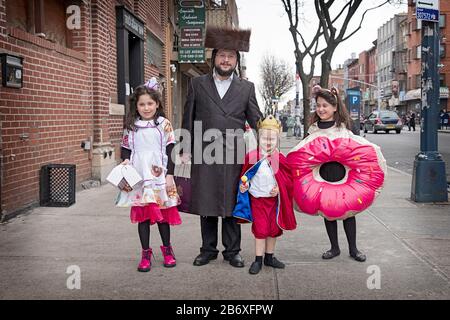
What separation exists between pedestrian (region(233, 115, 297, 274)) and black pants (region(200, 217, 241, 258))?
0.27 meters

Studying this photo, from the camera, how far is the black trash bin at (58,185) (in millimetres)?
7113

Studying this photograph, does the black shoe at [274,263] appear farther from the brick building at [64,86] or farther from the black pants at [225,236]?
the brick building at [64,86]

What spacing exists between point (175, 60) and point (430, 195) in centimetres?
1293

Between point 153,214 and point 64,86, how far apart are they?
4349 mm

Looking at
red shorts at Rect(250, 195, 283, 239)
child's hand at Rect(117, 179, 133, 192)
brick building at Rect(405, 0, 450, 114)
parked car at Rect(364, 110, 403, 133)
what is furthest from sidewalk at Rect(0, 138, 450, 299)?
brick building at Rect(405, 0, 450, 114)

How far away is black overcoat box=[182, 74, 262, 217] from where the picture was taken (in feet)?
14.6

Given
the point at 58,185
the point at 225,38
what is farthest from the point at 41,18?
the point at 225,38

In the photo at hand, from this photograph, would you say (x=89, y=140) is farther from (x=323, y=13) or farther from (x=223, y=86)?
(x=323, y=13)

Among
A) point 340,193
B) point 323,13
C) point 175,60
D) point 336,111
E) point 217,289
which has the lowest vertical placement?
point 217,289

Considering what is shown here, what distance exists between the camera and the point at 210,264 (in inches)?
178

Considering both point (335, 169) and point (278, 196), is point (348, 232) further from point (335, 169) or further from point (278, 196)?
point (278, 196)

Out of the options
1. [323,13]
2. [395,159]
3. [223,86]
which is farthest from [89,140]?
[323,13]
